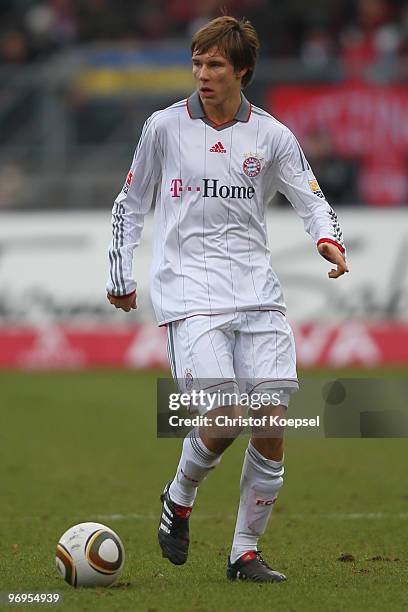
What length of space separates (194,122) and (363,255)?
12396 mm

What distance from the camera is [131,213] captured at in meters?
6.09

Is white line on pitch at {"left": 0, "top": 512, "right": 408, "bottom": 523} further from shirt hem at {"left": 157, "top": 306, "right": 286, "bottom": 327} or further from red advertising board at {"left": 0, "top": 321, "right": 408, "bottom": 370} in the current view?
red advertising board at {"left": 0, "top": 321, "right": 408, "bottom": 370}

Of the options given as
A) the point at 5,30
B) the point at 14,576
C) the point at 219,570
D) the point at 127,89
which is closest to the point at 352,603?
the point at 219,570

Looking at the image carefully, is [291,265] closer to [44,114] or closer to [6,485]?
[44,114]

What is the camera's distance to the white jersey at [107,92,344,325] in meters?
5.90

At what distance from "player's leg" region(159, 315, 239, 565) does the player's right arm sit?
0.31 metres

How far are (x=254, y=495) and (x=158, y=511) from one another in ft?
7.92

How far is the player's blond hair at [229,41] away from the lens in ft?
19.1

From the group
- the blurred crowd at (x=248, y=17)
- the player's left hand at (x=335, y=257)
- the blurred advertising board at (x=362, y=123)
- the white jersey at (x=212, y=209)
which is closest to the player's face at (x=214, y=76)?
the white jersey at (x=212, y=209)

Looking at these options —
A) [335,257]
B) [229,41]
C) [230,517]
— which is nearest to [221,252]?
[335,257]

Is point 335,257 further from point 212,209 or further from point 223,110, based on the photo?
point 223,110

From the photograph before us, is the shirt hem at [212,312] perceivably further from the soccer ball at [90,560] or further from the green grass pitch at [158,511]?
the green grass pitch at [158,511]

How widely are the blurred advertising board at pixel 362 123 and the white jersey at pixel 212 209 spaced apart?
519 inches

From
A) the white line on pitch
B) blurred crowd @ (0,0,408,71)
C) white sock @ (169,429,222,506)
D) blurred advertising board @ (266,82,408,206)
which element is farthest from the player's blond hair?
blurred crowd @ (0,0,408,71)
